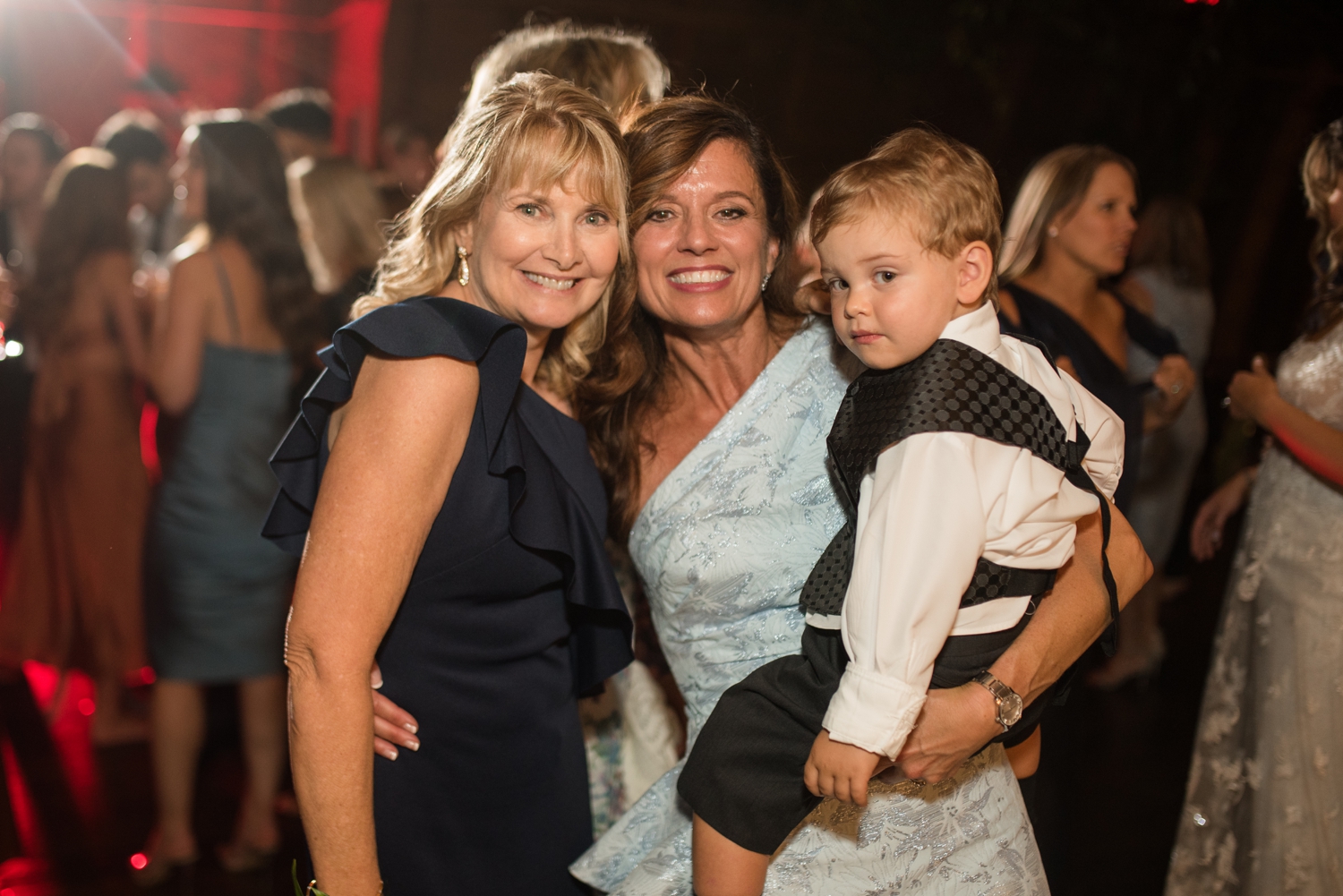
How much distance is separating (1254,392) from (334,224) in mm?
2830

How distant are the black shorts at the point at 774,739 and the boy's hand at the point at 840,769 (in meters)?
0.10

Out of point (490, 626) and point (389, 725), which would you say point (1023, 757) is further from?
point (389, 725)

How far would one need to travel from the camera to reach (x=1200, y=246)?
139 inches

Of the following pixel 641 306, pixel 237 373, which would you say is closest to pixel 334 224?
pixel 237 373

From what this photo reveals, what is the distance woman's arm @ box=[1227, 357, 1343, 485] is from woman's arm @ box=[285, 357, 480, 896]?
1.90 metres

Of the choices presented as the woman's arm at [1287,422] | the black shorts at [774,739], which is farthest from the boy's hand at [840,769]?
the woman's arm at [1287,422]

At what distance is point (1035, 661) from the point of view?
4.06 ft

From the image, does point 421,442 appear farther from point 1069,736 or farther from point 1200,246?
point 1200,246

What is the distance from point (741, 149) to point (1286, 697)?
5.93 ft

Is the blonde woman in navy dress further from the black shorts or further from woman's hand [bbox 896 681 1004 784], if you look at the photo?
woman's hand [bbox 896 681 1004 784]

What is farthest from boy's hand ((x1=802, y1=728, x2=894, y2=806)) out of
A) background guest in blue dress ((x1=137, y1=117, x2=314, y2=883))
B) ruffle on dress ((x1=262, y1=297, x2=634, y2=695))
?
background guest in blue dress ((x1=137, y1=117, x2=314, y2=883))

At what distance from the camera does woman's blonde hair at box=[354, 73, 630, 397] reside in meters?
1.34

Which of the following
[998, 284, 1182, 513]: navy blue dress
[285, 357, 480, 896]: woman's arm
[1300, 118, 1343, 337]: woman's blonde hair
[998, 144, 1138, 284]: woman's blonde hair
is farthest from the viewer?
[998, 144, 1138, 284]: woman's blonde hair

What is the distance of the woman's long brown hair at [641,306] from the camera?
1.53 m
